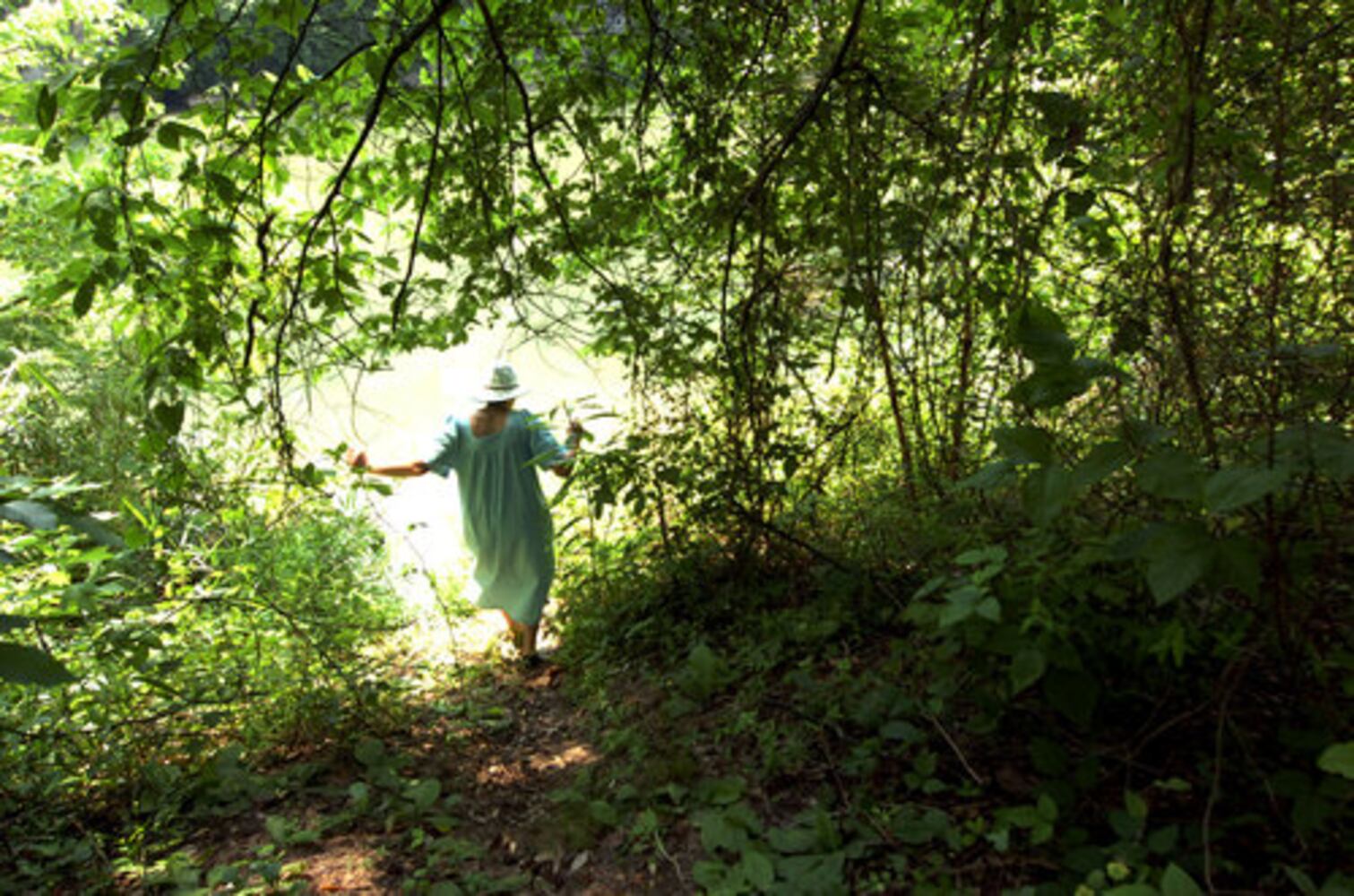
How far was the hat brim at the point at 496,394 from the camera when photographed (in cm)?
473

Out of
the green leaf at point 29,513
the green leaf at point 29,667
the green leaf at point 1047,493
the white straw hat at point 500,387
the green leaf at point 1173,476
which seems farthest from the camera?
the white straw hat at point 500,387

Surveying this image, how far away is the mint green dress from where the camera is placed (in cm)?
488

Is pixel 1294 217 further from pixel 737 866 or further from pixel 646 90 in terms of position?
pixel 737 866

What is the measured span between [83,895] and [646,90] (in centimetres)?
301

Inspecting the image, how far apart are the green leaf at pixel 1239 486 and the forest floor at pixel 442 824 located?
1.57 metres

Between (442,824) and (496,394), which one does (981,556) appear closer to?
(442,824)

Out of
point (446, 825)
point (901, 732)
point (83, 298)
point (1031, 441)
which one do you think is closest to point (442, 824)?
point (446, 825)

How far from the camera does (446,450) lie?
488 centimetres

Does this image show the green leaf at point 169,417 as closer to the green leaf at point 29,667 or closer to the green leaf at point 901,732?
the green leaf at point 29,667

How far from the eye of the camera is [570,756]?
11.1 feet

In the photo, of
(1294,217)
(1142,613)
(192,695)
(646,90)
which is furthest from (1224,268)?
(192,695)

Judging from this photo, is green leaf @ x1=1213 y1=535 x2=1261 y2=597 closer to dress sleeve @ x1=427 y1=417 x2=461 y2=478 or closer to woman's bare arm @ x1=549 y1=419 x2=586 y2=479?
woman's bare arm @ x1=549 y1=419 x2=586 y2=479

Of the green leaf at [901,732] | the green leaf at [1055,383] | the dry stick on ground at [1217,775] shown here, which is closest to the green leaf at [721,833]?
the green leaf at [901,732]

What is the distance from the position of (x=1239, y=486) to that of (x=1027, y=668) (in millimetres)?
643
